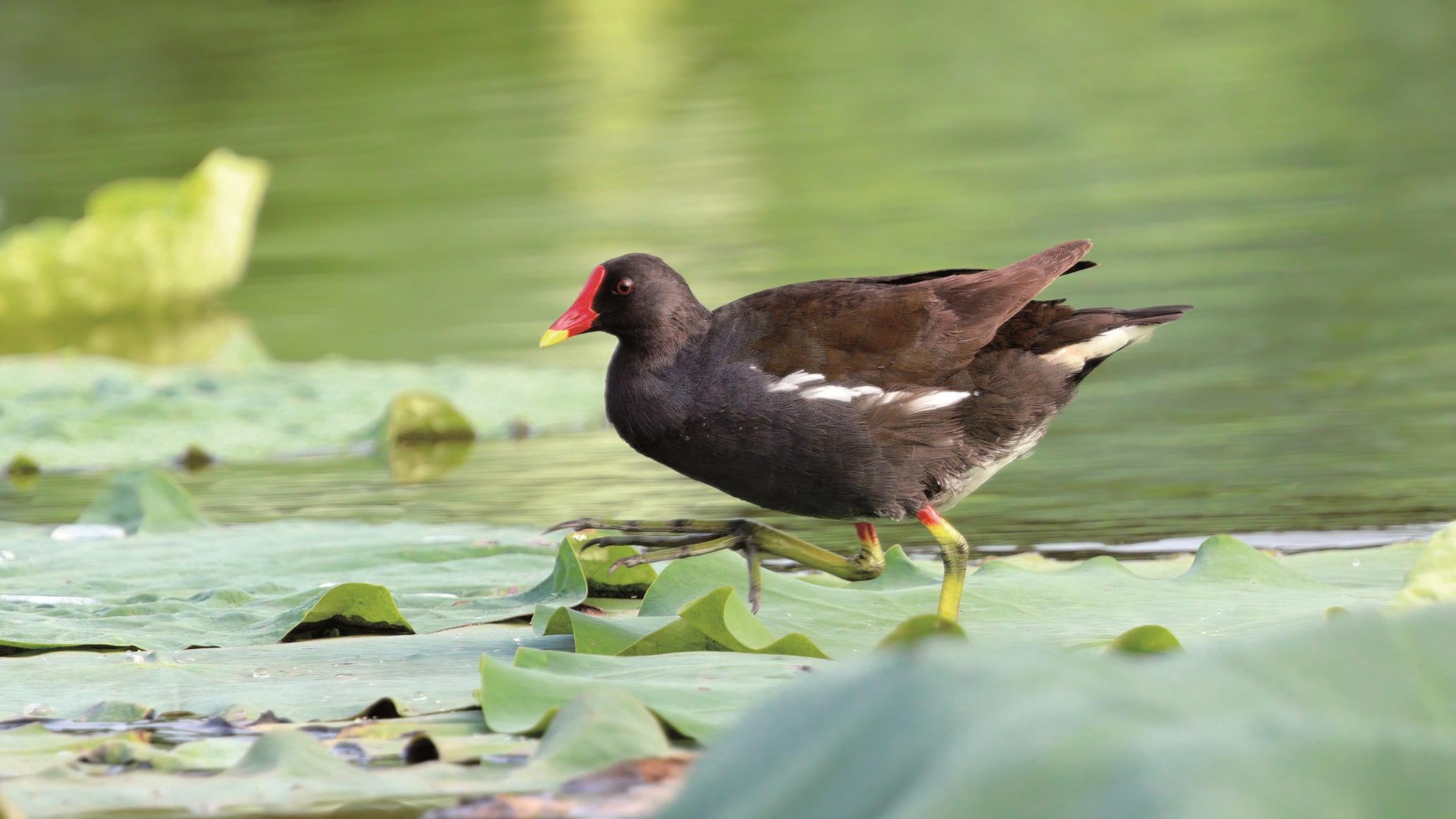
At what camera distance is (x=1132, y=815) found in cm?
118

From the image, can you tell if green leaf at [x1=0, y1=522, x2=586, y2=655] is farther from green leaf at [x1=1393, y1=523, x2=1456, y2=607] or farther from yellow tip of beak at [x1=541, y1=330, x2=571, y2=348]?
green leaf at [x1=1393, y1=523, x2=1456, y2=607]

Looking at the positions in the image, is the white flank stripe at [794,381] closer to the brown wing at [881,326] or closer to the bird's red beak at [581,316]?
the brown wing at [881,326]

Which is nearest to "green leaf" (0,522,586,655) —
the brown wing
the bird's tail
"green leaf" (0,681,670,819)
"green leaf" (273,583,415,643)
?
"green leaf" (273,583,415,643)

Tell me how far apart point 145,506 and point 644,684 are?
83.0 inches

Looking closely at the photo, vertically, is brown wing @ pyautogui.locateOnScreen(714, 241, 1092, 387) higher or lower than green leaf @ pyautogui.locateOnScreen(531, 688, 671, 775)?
higher

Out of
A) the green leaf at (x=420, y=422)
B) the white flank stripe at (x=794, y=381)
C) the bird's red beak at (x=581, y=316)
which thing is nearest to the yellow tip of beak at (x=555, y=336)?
the bird's red beak at (x=581, y=316)

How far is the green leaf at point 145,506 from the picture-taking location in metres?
4.01

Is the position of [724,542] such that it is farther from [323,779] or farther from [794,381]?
[323,779]

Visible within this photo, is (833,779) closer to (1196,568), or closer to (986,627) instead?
(986,627)

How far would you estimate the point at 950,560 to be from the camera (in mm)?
3078

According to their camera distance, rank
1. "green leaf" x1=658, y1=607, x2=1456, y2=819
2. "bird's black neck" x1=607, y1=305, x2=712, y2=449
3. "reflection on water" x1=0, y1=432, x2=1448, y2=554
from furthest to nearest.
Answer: "reflection on water" x1=0, y1=432, x2=1448, y2=554
"bird's black neck" x1=607, y1=305, x2=712, y2=449
"green leaf" x1=658, y1=607, x2=1456, y2=819

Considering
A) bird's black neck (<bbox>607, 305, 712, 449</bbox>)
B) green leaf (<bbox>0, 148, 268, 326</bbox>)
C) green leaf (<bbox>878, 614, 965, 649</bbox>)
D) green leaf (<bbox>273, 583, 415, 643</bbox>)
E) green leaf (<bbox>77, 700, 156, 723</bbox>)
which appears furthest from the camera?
green leaf (<bbox>0, 148, 268, 326</bbox>)

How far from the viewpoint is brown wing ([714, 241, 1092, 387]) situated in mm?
3227

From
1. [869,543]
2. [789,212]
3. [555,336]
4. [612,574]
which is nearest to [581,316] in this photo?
[555,336]
